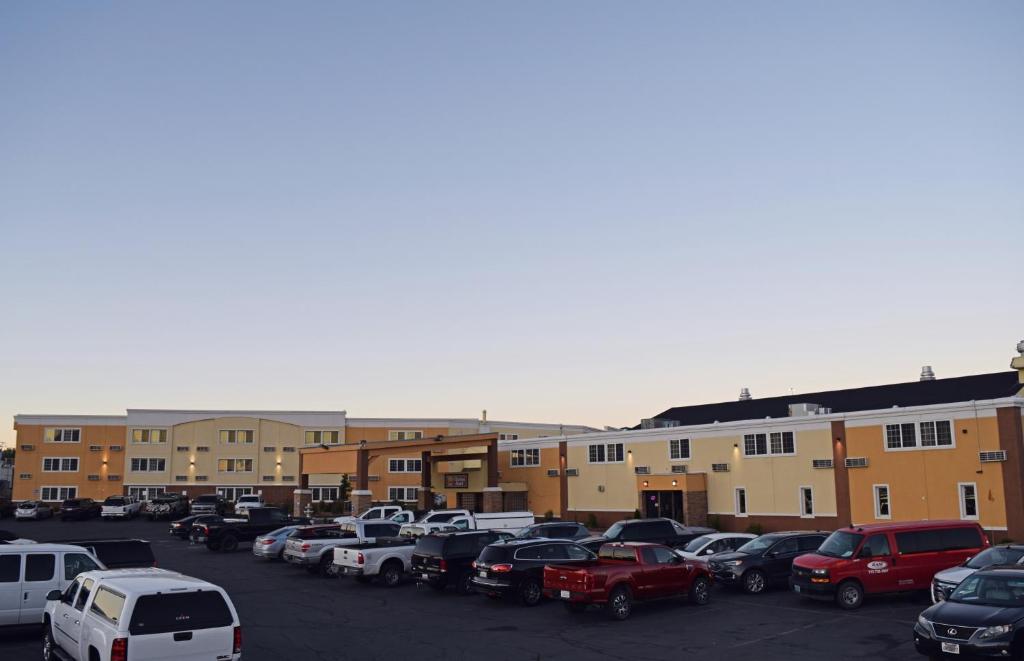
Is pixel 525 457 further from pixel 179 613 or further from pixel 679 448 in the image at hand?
pixel 179 613

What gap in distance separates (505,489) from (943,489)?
88.2ft

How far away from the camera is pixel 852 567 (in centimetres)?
2062

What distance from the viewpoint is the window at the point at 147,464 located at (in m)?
77.1

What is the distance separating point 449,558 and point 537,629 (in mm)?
5995

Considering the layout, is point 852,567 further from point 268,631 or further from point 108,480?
point 108,480

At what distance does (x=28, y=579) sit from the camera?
1717cm

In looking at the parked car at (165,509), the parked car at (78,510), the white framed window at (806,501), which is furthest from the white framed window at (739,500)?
the parked car at (78,510)

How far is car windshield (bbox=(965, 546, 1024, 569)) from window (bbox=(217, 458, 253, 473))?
6936cm

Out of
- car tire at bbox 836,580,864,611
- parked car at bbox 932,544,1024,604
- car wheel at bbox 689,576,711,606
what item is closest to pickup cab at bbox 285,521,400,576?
car wheel at bbox 689,576,711,606

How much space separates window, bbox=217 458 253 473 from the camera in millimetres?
78750

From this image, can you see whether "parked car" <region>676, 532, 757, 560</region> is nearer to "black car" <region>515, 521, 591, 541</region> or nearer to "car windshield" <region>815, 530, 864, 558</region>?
"car windshield" <region>815, 530, 864, 558</region>

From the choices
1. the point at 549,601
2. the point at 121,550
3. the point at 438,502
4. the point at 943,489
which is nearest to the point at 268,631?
the point at 121,550

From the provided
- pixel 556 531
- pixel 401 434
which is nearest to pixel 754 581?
pixel 556 531

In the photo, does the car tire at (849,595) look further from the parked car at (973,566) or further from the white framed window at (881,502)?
the white framed window at (881,502)
